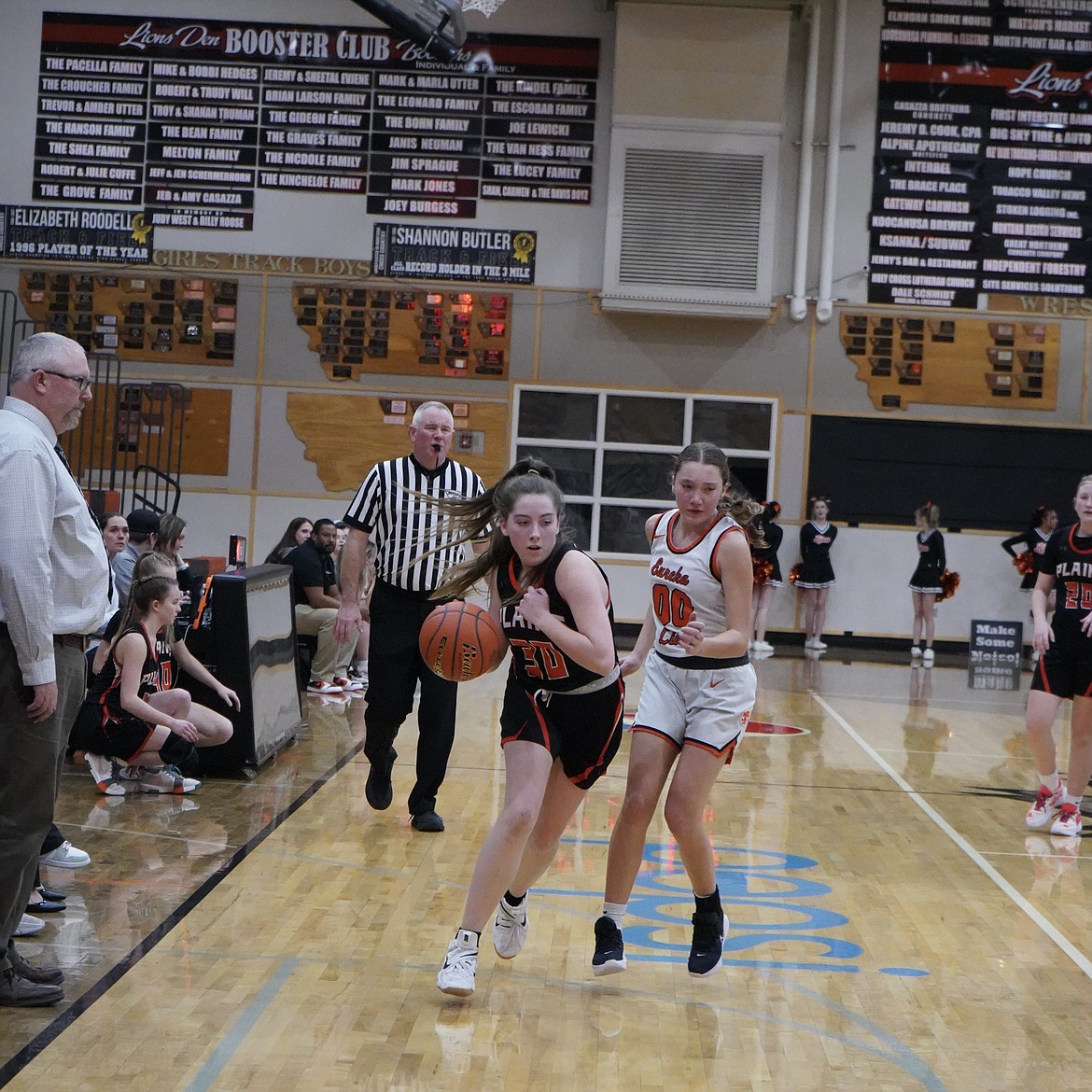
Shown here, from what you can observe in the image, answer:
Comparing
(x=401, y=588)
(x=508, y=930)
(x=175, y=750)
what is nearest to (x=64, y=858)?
(x=175, y=750)

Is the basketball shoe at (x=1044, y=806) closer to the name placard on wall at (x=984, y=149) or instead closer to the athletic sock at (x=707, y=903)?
the athletic sock at (x=707, y=903)

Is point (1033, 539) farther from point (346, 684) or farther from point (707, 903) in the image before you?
point (707, 903)

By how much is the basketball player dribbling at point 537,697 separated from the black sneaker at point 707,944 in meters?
0.52

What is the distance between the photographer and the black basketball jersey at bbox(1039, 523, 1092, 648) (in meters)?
6.11

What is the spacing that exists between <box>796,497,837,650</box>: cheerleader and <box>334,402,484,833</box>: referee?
31.9 ft

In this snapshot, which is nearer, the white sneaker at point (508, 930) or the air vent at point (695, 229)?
the white sneaker at point (508, 930)

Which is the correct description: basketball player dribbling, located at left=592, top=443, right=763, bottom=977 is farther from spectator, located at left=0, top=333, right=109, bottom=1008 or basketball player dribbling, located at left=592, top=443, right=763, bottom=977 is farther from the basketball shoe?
the basketball shoe

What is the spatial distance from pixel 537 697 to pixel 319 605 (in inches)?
249

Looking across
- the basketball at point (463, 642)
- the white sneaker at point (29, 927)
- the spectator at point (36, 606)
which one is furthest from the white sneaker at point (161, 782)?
the basketball at point (463, 642)

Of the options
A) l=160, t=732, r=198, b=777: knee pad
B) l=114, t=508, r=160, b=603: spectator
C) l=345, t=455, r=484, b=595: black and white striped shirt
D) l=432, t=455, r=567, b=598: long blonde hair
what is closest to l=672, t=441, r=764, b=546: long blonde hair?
l=432, t=455, r=567, b=598: long blonde hair

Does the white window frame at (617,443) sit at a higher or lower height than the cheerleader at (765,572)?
higher

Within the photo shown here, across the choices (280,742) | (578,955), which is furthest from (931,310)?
(578,955)

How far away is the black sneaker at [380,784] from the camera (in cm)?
575

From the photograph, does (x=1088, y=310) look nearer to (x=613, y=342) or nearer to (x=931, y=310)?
(x=931, y=310)
